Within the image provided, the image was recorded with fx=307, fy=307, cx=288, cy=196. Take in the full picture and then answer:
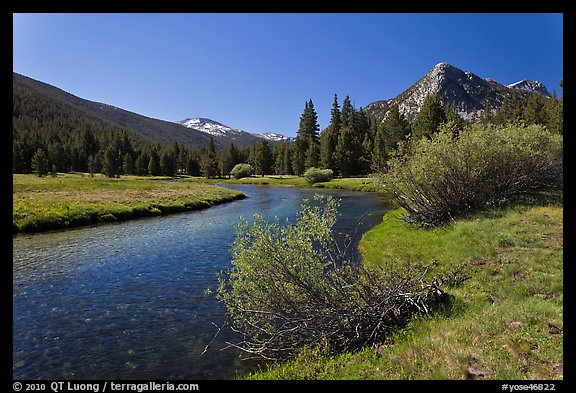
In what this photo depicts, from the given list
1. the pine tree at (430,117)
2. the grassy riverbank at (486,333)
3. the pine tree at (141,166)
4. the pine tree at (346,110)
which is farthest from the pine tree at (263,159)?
the grassy riverbank at (486,333)

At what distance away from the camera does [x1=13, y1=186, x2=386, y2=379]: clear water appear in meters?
11.1

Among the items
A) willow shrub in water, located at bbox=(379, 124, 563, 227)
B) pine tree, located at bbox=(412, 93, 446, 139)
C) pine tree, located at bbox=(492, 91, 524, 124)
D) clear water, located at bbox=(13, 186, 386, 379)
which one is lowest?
clear water, located at bbox=(13, 186, 386, 379)

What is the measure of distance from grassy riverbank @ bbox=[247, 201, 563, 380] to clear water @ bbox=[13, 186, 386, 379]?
4.32 m

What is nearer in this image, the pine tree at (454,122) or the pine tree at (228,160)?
the pine tree at (454,122)

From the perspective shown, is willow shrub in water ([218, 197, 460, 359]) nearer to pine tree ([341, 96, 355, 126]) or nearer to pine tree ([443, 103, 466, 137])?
pine tree ([443, 103, 466, 137])

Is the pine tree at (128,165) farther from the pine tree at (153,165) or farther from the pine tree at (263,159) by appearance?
the pine tree at (263,159)

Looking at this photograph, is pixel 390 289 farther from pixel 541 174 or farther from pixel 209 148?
pixel 209 148

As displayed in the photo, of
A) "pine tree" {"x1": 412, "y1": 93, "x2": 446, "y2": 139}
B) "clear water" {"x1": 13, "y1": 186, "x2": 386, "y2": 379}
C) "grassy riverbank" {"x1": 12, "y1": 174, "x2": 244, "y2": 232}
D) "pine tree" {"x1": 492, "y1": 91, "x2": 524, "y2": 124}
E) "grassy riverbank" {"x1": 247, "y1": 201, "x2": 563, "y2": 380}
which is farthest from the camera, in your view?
"pine tree" {"x1": 492, "y1": 91, "x2": 524, "y2": 124}

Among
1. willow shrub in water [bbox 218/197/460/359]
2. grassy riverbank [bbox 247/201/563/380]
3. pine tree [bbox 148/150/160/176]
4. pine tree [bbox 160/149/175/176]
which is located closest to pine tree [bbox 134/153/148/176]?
pine tree [bbox 148/150/160/176]

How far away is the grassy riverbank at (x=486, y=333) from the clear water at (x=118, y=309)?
14.2 ft

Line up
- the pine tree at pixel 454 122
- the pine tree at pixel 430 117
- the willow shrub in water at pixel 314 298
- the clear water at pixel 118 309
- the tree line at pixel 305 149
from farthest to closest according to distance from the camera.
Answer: the tree line at pixel 305 149 < the pine tree at pixel 430 117 < the pine tree at pixel 454 122 < the clear water at pixel 118 309 < the willow shrub in water at pixel 314 298

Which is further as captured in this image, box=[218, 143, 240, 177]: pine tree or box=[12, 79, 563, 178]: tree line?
box=[218, 143, 240, 177]: pine tree

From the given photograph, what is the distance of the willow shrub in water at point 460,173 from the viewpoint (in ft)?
80.3

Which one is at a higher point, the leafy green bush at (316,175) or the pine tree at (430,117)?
the pine tree at (430,117)
